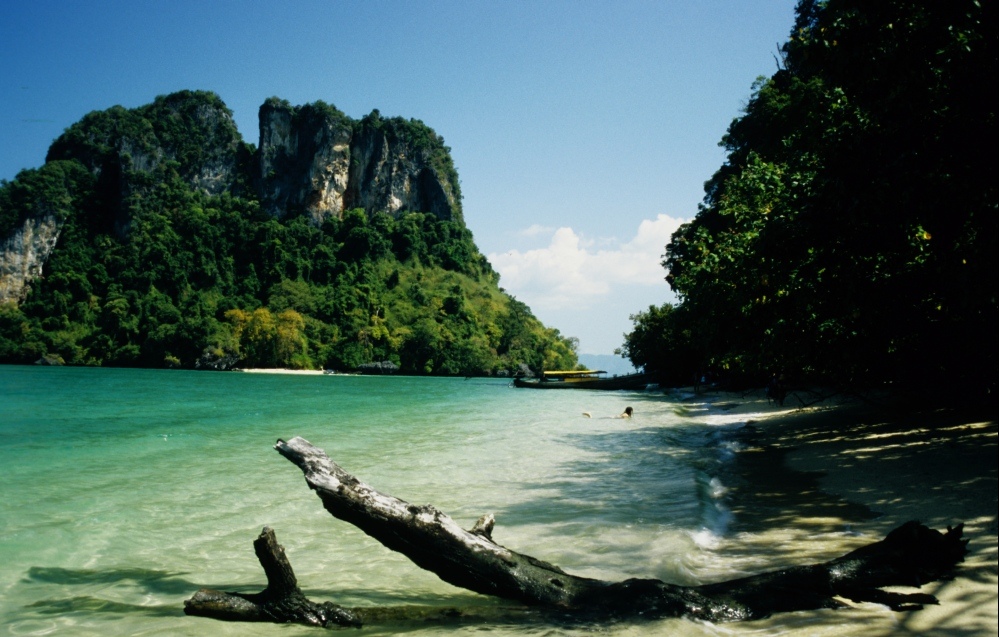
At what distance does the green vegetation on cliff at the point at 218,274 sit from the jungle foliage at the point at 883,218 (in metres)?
94.0

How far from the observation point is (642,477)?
11344 millimetres

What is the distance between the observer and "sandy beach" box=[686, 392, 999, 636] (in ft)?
13.1

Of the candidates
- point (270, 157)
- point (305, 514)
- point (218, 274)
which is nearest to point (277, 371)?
point (218, 274)

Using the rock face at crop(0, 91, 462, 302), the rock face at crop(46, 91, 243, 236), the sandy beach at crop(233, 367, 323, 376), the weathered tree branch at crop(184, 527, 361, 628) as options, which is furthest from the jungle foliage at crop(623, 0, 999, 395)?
the rock face at crop(46, 91, 243, 236)

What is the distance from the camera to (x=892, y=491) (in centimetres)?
Answer: 761

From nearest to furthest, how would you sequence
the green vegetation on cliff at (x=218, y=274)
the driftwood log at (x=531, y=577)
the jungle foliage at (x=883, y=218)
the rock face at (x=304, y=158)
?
the driftwood log at (x=531, y=577) → the jungle foliage at (x=883, y=218) → the green vegetation on cliff at (x=218, y=274) → the rock face at (x=304, y=158)

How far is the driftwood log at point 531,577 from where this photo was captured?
13.8ft

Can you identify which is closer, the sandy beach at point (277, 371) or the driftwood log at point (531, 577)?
the driftwood log at point (531, 577)

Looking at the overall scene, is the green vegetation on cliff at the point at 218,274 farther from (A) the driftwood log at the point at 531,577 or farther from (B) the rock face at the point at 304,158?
(A) the driftwood log at the point at 531,577

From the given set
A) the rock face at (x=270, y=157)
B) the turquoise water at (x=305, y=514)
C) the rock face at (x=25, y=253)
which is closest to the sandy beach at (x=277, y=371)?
the rock face at (x=270, y=157)

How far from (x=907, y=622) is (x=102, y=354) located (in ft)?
376

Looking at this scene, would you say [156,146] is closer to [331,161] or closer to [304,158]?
[304,158]

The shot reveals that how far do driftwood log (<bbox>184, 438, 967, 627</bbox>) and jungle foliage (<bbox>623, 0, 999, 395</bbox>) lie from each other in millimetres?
1843

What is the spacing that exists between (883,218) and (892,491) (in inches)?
139
